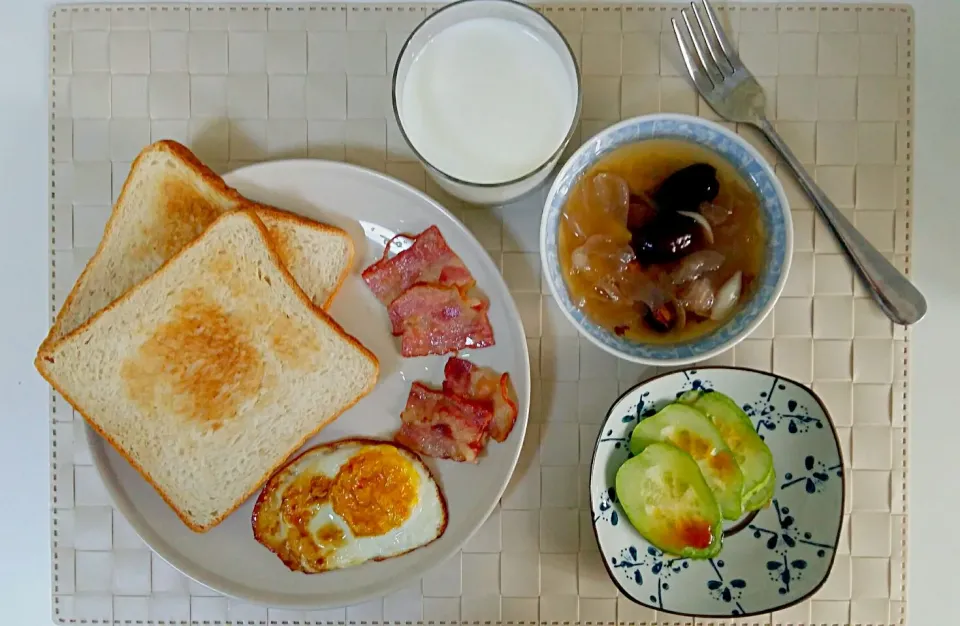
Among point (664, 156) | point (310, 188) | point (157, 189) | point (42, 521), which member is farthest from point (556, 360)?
point (42, 521)

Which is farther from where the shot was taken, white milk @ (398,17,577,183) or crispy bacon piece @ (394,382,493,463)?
crispy bacon piece @ (394,382,493,463)

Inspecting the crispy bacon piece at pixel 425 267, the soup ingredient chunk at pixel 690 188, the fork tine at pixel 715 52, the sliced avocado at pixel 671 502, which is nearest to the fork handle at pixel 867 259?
the fork tine at pixel 715 52

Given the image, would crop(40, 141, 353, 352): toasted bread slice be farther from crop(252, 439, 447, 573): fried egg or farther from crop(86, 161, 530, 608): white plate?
crop(252, 439, 447, 573): fried egg

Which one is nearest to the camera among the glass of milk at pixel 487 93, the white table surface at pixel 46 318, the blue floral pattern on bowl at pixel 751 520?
the glass of milk at pixel 487 93

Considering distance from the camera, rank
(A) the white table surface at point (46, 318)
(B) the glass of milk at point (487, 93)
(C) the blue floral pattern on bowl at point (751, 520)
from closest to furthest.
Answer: (B) the glass of milk at point (487, 93) → (C) the blue floral pattern on bowl at point (751, 520) → (A) the white table surface at point (46, 318)

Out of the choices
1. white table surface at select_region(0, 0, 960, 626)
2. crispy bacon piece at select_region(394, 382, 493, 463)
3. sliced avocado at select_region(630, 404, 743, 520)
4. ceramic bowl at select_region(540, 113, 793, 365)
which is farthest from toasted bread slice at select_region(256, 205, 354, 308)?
sliced avocado at select_region(630, 404, 743, 520)

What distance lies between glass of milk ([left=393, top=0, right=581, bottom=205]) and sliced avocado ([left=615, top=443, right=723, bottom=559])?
45 cm

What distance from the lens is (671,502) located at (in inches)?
43.1

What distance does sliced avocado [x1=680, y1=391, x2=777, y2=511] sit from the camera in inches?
44.1

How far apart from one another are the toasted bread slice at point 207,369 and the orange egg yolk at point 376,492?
0.09m

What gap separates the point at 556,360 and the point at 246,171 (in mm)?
570

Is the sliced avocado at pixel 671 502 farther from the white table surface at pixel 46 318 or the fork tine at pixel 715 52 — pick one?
the fork tine at pixel 715 52

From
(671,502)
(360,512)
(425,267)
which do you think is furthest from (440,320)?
(671,502)

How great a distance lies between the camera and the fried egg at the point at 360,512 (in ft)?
3.81
